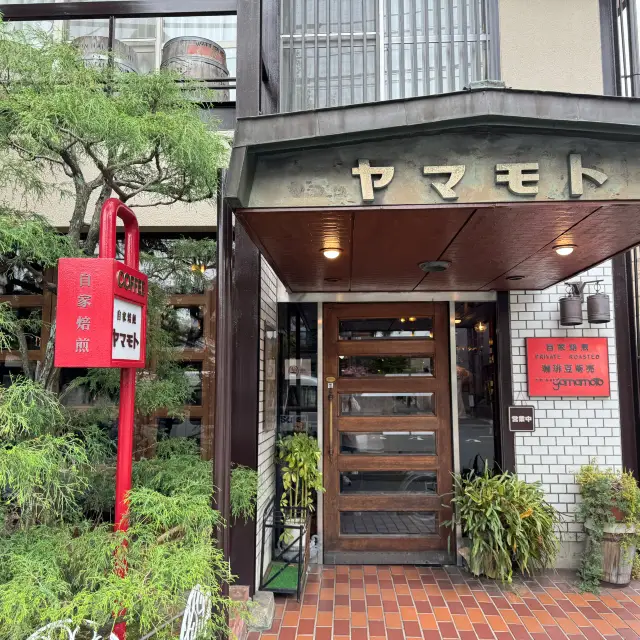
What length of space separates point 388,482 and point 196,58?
423cm

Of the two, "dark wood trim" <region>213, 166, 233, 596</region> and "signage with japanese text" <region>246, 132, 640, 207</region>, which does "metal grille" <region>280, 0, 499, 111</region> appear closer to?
"signage with japanese text" <region>246, 132, 640, 207</region>

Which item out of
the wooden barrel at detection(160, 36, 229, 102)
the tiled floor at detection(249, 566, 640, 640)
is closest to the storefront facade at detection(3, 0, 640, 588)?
the wooden barrel at detection(160, 36, 229, 102)

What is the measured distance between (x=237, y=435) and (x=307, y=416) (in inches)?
47.9

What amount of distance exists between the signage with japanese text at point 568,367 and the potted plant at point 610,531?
2.70ft

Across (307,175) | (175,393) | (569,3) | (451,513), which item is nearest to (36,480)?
(175,393)

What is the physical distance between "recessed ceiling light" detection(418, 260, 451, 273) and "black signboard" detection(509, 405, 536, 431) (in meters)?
1.73

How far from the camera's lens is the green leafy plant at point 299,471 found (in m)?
4.54

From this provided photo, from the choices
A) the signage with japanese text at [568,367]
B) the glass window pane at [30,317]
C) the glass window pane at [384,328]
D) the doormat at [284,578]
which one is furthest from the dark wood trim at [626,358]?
the glass window pane at [30,317]

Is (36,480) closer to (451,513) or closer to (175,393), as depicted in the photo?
(175,393)

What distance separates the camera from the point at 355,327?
514 cm

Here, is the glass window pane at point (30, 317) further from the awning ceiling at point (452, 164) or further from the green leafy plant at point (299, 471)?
the green leafy plant at point (299, 471)

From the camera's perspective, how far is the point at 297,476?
455cm

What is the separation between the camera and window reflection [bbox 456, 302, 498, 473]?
16.1 feet

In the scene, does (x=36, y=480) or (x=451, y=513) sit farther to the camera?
(x=451, y=513)
